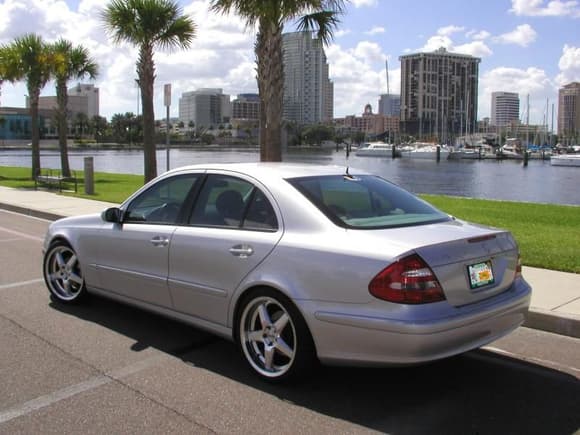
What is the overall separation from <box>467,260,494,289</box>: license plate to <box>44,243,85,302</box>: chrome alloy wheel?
3.88 metres

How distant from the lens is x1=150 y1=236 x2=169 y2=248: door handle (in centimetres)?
524

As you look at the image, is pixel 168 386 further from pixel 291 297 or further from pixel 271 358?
pixel 291 297

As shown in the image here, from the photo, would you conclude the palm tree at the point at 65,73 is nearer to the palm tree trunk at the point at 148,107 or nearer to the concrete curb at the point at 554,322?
the palm tree trunk at the point at 148,107

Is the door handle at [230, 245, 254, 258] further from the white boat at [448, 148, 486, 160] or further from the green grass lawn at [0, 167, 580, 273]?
the white boat at [448, 148, 486, 160]

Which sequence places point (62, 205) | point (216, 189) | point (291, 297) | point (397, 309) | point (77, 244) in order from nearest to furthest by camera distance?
point (397, 309)
point (291, 297)
point (216, 189)
point (77, 244)
point (62, 205)

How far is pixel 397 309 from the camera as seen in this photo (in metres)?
3.90

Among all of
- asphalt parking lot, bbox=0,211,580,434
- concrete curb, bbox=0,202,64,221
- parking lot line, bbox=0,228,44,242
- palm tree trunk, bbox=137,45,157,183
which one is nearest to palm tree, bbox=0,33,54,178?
palm tree trunk, bbox=137,45,157,183

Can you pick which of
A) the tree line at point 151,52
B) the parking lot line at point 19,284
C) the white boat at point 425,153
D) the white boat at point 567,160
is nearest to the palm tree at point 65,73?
the tree line at point 151,52

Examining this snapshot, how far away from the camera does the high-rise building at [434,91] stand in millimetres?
156875

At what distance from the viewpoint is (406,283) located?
3.91 meters

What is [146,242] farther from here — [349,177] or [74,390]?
[349,177]

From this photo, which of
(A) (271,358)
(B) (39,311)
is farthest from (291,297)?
(B) (39,311)

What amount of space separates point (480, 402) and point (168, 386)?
6.98 ft

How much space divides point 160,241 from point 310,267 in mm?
1630
